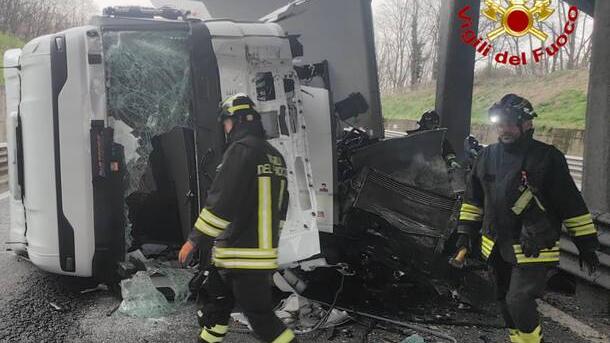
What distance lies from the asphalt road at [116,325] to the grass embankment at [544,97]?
36.9ft

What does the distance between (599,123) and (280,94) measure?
2620mm

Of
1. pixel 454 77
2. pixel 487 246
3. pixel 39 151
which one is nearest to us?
pixel 487 246

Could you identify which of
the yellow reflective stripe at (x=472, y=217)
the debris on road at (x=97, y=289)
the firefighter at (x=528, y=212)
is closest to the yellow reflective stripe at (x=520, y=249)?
the firefighter at (x=528, y=212)

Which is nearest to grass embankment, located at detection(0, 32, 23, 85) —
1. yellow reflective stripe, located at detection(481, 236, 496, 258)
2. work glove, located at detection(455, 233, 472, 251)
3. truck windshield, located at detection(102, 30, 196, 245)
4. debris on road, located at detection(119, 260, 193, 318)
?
truck windshield, located at detection(102, 30, 196, 245)

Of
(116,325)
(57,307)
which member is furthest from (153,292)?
(57,307)

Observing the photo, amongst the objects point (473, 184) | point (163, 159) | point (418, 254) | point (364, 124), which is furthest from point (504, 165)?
point (364, 124)

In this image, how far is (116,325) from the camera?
10.6ft

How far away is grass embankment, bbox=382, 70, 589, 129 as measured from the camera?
18.0m

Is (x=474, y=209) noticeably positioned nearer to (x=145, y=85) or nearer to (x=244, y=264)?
(x=244, y=264)

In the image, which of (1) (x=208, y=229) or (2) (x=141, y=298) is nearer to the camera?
(1) (x=208, y=229)

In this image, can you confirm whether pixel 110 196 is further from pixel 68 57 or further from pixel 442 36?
pixel 442 36

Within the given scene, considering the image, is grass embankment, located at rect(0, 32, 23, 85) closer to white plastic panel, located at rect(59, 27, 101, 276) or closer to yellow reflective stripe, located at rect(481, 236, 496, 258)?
white plastic panel, located at rect(59, 27, 101, 276)

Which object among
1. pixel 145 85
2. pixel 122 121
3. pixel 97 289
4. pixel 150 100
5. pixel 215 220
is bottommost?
pixel 97 289

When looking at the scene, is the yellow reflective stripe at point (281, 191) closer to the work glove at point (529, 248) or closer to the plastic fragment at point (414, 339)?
the plastic fragment at point (414, 339)
